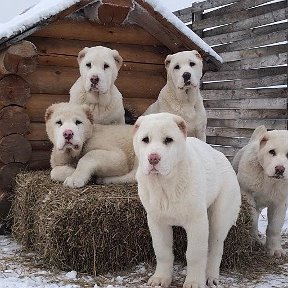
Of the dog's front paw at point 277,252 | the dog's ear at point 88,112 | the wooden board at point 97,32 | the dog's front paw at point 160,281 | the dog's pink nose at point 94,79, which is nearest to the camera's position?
the dog's front paw at point 160,281

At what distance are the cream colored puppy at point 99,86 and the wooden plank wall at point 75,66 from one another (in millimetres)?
625

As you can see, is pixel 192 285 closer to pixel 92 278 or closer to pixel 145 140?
pixel 92 278

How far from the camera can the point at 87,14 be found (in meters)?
7.20

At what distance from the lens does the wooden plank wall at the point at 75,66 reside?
6.93m

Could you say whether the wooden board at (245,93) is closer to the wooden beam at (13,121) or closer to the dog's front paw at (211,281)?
the wooden beam at (13,121)

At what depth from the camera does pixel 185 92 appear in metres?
6.80

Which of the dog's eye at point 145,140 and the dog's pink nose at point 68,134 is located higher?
the dog's pink nose at point 68,134

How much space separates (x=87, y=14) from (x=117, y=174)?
2.58 metres

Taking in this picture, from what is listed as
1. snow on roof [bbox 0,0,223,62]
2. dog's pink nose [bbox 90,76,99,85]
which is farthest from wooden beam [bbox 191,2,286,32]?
dog's pink nose [bbox 90,76,99,85]

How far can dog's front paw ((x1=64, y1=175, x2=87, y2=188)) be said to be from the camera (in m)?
5.29

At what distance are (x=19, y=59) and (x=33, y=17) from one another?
1.70 ft

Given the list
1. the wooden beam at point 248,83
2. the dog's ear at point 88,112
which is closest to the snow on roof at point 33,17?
the dog's ear at point 88,112

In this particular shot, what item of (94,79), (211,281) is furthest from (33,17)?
(211,281)

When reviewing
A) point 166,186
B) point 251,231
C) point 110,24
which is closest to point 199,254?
point 166,186
